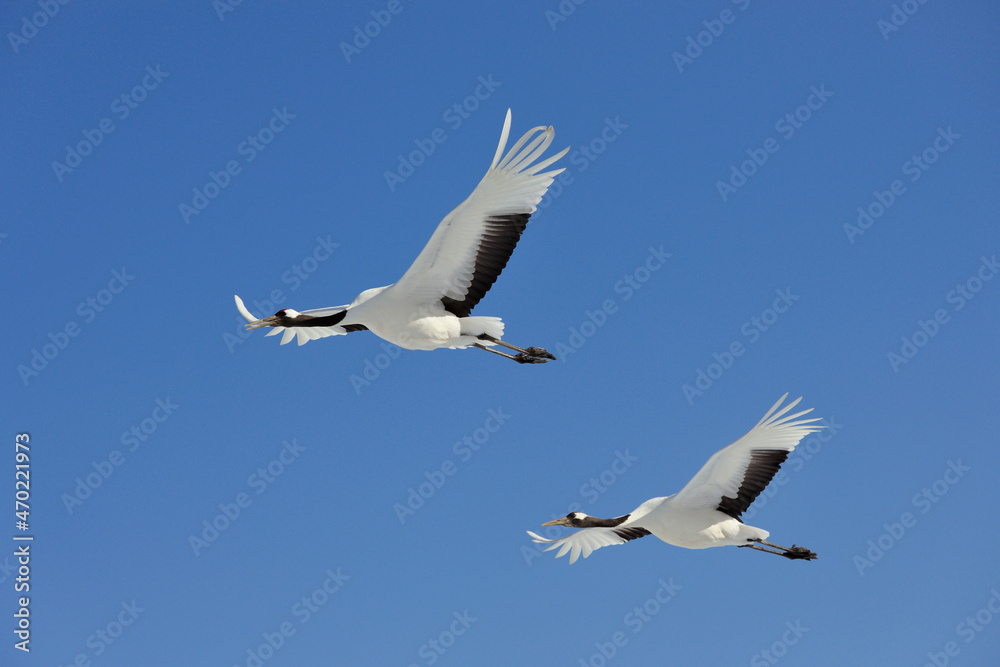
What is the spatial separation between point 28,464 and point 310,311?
6.11 meters

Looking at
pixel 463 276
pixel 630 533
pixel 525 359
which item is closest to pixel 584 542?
pixel 630 533

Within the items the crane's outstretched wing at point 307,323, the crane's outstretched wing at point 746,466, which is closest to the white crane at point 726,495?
the crane's outstretched wing at point 746,466

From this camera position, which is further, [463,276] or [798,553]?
[798,553]

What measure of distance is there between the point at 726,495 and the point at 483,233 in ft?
21.0

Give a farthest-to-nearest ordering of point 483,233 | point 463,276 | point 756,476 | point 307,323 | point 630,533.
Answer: point 630,533 < point 756,476 < point 307,323 < point 463,276 < point 483,233

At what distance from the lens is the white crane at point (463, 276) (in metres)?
13.0

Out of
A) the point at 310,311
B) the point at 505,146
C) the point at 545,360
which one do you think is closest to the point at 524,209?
the point at 505,146

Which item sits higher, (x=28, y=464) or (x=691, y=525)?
(x=691, y=525)

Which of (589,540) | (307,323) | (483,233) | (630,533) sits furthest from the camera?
(589,540)

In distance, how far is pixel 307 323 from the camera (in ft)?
52.0

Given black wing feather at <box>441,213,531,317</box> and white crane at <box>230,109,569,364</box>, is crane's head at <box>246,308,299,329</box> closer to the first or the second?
white crane at <box>230,109,569,364</box>

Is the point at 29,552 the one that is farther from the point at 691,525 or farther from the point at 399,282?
the point at 691,525

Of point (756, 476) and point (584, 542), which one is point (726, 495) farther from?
point (584, 542)

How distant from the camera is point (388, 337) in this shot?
49.9 feet
